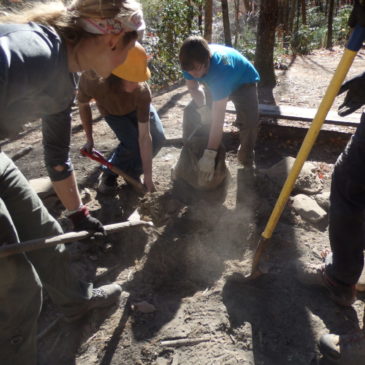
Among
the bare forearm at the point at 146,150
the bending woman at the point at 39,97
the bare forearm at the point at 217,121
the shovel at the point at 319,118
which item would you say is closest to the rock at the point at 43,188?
the bare forearm at the point at 146,150

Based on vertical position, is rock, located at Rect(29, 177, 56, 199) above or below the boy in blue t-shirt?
below

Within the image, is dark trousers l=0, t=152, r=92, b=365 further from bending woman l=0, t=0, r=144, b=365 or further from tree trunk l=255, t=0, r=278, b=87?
tree trunk l=255, t=0, r=278, b=87

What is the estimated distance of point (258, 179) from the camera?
3.54m

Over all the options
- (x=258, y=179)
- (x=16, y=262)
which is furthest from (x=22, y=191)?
(x=258, y=179)

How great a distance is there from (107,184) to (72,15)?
223 centimetres

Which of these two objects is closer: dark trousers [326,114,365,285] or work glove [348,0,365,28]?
work glove [348,0,365,28]

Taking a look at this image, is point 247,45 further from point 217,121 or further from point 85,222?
point 85,222

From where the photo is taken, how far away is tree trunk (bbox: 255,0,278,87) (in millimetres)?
5578

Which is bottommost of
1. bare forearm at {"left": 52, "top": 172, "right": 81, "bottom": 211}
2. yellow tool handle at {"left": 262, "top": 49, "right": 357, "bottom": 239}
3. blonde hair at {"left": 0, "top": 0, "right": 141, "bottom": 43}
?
bare forearm at {"left": 52, "top": 172, "right": 81, "bottom": 211}

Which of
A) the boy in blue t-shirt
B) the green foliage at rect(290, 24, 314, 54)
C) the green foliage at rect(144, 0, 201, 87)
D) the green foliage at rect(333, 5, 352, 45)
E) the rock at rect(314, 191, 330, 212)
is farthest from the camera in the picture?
the green foliage at rect(333, 5, 352, 45)

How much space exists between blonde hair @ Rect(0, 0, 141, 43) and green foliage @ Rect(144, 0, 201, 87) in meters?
6.56

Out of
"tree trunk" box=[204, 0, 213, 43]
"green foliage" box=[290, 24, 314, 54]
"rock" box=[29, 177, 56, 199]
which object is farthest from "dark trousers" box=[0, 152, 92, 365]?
"green foliage" box=[290, 24, 314, 54]

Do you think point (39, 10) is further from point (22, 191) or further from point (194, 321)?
point (194, 321)

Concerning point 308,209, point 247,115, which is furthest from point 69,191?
point 247,115
